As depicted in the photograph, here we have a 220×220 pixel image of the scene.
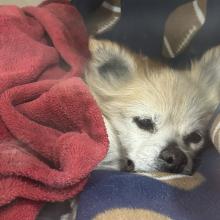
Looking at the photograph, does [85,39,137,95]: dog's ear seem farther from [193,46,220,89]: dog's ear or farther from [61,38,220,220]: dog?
[193,46,220,89]: dog's ear

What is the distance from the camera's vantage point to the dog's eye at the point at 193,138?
1074 millimetres

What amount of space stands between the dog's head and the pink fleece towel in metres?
0.09

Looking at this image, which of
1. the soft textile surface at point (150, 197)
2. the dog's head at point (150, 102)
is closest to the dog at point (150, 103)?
the dog's head at point (150, 102)

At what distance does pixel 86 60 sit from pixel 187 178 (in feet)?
1.40

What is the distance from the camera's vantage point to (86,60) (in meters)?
1.10

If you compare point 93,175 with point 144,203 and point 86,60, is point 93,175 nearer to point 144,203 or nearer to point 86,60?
point 144,203

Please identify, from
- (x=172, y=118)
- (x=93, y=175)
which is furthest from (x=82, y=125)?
(x=172, y=118)

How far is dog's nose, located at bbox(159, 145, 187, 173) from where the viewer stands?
0.94 metres

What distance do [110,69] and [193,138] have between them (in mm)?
260

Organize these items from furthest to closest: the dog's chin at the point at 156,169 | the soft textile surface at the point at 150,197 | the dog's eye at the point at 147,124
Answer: the dog's eye at the point at 147,124
the dog's chin at the point at 156,169
the soft textile surface at the point at 150,197

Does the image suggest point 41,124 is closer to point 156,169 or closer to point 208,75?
point 156,169

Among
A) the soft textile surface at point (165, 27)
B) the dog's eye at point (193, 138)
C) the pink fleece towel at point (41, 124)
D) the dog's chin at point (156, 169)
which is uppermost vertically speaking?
the soft textile surface at point (165, 27)

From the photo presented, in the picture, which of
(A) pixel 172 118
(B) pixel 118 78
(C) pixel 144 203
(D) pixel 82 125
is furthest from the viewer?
(B) pixel 118 78

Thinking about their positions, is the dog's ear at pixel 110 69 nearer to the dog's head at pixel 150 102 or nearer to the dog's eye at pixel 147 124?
the dog's head at pixel 150 102
